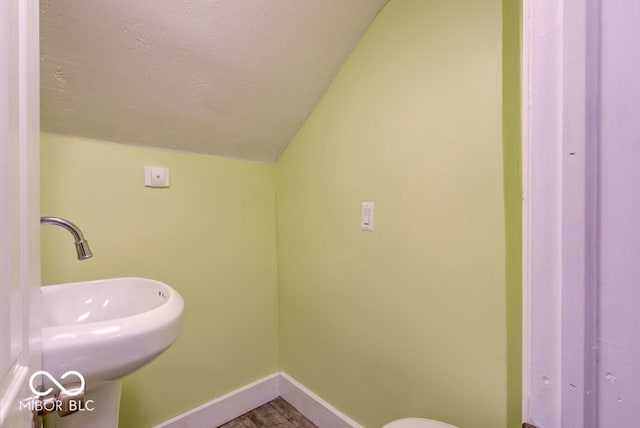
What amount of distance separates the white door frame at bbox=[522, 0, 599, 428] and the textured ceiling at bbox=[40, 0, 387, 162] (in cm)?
93

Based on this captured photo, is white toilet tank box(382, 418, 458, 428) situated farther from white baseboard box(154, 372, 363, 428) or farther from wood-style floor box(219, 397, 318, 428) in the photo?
wood-style floor box(219, 397, 318, 428)

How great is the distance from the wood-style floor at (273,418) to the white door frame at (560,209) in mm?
1347

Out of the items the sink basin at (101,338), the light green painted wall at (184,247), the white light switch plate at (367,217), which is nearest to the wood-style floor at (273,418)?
the light green painted wall at (184,247)

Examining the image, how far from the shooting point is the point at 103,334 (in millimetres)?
546

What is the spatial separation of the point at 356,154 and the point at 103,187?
3.38ft

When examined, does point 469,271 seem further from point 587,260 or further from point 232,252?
point 232,252

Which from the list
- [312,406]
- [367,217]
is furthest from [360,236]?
[312,406]

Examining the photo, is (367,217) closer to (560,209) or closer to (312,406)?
(560,209)

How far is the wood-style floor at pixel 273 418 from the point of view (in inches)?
53.9

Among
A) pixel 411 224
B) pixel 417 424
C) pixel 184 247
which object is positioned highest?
pixel 411 224

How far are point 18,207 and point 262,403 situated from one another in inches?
62.1

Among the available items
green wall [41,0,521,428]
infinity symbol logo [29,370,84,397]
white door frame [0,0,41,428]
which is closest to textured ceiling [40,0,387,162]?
green wall [41,0,521,428]

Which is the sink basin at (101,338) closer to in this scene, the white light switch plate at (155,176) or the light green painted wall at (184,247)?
the light green painted wall at (184,247)

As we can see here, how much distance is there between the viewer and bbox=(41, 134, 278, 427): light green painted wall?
103 cm
